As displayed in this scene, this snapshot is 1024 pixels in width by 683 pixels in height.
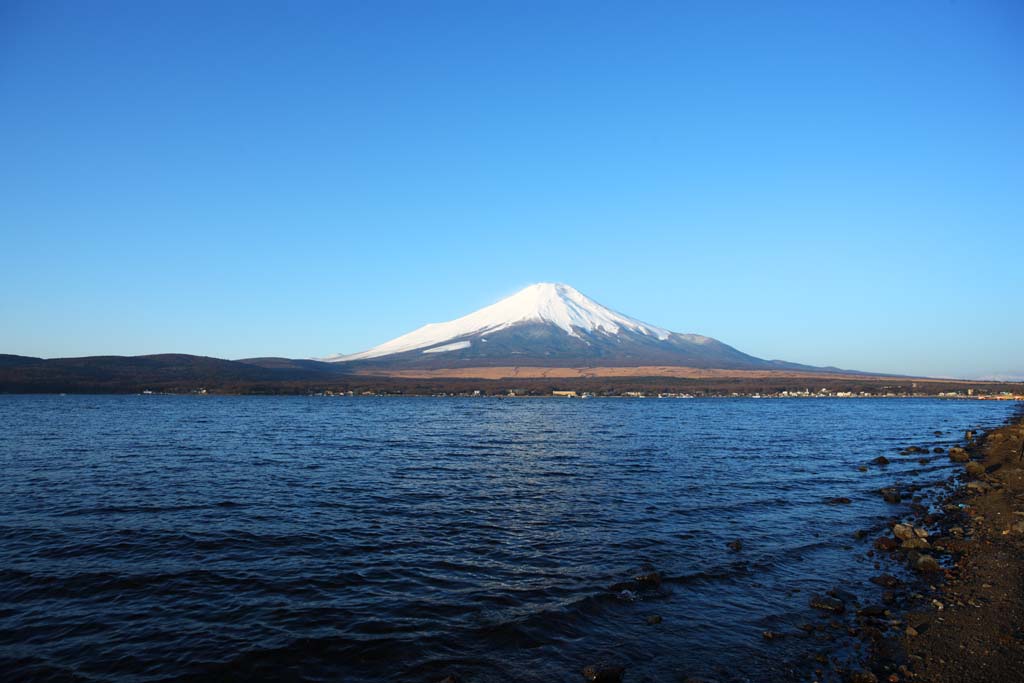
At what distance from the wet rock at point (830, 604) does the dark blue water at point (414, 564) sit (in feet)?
0.99

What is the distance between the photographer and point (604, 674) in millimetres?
11039

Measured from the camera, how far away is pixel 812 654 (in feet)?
38.9

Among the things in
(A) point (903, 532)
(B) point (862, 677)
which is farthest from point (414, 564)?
(A) point (903, 532)

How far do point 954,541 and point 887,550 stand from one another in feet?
7.95

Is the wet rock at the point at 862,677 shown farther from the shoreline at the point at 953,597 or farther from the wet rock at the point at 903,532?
the wet rock at the point at 903,532

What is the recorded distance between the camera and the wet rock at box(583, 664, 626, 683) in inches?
433

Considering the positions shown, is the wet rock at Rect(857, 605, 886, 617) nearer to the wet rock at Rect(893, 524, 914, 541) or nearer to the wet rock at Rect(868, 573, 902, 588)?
the wet rock at Rect(868, 573, 902, 588)

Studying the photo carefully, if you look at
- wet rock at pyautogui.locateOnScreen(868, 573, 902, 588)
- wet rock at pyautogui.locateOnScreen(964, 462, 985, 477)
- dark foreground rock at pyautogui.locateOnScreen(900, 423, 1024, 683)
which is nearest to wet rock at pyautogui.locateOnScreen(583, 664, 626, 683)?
dark foreground rock at pyautogui.locateOnScreen(900, 423, 1024, 683)

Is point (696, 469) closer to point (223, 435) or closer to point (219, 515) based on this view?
point (219, 515)

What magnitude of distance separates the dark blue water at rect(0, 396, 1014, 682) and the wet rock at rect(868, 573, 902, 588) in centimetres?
50

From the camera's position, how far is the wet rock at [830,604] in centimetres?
1405

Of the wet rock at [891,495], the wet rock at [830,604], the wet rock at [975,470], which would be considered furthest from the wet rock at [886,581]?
the wet rock at [975,470]

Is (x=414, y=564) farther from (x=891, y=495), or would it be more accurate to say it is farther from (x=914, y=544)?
(x=891, y=495)

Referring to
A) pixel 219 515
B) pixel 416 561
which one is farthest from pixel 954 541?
pixel 219 515
